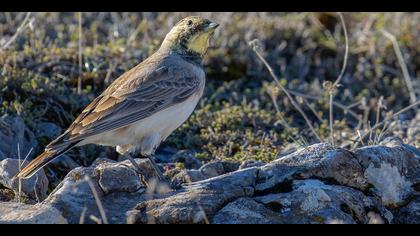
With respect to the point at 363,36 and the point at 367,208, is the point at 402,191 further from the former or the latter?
the point at 363,36

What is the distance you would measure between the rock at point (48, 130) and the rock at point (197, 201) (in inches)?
102

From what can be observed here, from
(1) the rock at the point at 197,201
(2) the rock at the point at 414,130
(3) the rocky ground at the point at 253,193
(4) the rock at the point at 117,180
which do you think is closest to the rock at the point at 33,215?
(3) the rocky ground at the point at 253,193

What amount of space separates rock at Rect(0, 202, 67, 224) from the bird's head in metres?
2.55

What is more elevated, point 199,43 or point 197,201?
point 199,43

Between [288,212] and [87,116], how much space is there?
6.71ft

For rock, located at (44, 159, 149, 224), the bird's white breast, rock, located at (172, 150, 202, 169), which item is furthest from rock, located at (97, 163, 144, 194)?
rock, located at (172, 150, 202, 169)

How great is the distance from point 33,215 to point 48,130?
3118 millimetres

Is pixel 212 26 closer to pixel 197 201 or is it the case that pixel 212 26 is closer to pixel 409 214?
pixel 197 201

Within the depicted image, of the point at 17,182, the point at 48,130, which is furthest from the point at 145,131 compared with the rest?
the point at 48,130

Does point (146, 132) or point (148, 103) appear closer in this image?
point (146, 132)

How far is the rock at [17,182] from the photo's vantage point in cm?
603

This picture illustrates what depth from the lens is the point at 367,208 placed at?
530 centimetres

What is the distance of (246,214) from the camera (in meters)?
5.06

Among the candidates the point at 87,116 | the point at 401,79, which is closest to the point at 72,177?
the point at 87,116
